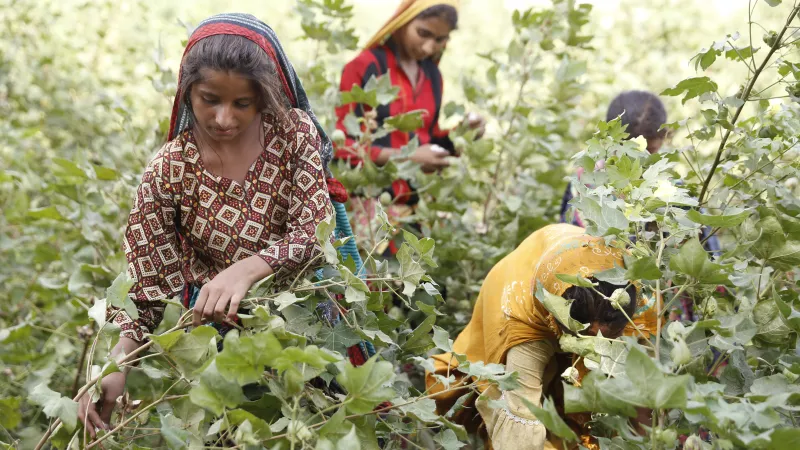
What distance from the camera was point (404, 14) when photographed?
99.3 inches

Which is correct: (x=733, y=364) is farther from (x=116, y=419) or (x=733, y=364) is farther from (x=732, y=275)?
(x=116, y=419)

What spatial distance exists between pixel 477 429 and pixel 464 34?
219 inches

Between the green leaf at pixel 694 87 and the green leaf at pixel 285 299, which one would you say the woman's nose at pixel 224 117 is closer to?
the green leaf at pixel 285 299

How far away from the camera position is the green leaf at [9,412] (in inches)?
64.6

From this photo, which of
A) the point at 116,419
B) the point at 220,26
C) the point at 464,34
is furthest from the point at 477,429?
the point at 464,34

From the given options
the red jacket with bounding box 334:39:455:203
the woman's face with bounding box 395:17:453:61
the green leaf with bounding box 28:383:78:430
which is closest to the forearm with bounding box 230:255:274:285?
the green leaf with bounding box 28:383:78:430

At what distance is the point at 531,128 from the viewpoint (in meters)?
2.47

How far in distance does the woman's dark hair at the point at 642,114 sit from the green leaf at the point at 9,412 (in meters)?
1.59

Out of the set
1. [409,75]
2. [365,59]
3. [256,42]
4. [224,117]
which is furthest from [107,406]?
[409,75]

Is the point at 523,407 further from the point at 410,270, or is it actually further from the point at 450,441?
the point at 410,270

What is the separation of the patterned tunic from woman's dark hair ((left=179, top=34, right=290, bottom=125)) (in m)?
0.09

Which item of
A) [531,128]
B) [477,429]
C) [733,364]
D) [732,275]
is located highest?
[531,128]

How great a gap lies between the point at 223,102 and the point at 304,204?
23cm

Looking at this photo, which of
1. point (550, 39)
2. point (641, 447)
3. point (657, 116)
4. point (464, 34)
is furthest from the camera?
point (464, 34)
